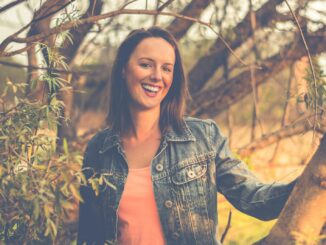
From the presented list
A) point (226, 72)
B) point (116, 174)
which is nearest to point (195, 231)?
point (116, 174)

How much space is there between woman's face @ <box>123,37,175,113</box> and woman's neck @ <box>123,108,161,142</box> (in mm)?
30

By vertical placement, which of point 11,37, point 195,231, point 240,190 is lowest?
point 195,231

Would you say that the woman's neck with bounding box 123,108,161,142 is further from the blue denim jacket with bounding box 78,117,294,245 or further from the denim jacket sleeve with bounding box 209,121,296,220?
the denim jacket sleeve with bounding box 209,121,296,220

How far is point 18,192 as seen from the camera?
1.90 m

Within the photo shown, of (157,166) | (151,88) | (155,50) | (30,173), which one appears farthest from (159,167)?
(30,173)

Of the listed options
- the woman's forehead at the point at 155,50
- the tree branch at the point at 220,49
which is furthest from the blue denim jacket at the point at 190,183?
the tree branch at the point at 220,49

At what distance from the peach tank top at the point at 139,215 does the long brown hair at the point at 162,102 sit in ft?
1.06

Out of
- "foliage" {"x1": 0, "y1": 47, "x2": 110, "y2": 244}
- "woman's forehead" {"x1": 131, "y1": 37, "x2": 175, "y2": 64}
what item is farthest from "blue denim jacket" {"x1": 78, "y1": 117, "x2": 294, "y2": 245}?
"foliage" {"x1": 0, "y1": 47, "x2": 110, "y2": 244}

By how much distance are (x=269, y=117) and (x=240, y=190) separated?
6.89 m

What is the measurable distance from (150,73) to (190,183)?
54 centimetres

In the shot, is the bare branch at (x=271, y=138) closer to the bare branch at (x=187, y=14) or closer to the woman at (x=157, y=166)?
the bare branch at (x=187, y=14)

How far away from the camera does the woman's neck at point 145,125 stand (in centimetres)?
272

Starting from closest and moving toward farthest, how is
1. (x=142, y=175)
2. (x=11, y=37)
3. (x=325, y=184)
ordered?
(x=325, y=184) < (x=11, y=37) < (x=142, y=175)

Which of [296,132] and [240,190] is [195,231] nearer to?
[240,190]
